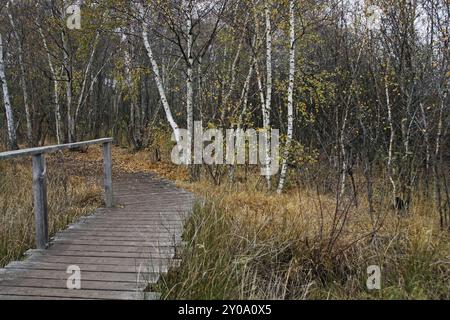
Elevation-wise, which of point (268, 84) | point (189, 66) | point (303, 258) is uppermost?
point (189, 66)

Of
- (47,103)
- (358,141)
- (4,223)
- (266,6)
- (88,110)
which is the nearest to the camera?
(4,223)

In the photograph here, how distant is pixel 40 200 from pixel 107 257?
91 centimetres

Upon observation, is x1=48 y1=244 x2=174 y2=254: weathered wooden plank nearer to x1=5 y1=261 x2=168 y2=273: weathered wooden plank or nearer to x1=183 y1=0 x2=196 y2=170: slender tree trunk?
x1=5 y1=261 x2=168 y2=273: weathered wooden plank

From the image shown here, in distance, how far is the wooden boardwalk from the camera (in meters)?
3.33

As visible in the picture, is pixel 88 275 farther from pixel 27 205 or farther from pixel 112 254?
pixel 27 205

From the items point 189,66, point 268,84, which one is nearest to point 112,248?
point 268,84

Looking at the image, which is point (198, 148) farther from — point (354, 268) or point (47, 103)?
point (47, 103)

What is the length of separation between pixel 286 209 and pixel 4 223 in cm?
327

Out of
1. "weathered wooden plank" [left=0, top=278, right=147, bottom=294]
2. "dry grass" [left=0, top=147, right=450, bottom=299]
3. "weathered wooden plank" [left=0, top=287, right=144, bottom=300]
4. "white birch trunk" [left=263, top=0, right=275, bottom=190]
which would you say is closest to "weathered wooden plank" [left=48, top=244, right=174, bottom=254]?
"dry grass" [left=0, top=147, right=450, bottom=299]

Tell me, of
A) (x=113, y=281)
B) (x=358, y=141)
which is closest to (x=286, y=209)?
(x=113, y=281)

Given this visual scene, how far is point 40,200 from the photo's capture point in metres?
4.21

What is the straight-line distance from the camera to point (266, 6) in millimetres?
8109

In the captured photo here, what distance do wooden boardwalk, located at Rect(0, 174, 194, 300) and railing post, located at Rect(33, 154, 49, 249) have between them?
0.14 meters

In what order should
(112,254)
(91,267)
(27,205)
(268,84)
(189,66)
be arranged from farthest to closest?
1. (189,66)
2. (268,84)
3. (27,205)
4. (112,254)
5. (91,267)
